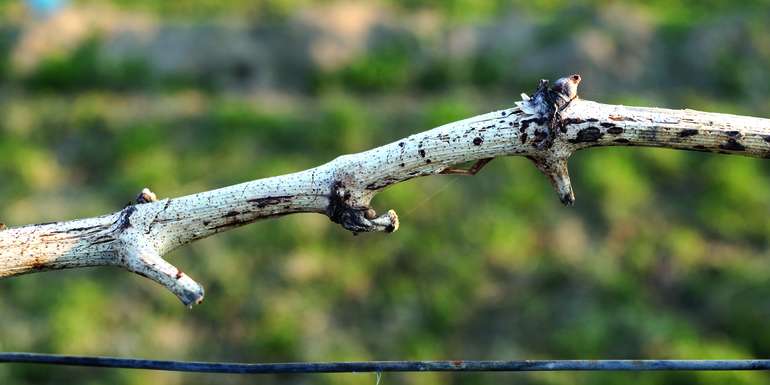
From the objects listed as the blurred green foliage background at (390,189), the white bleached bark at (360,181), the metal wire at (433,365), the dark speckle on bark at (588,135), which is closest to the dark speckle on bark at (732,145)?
the white bleached bark at (360,181)

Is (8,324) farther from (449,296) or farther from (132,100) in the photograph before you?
(449,296)

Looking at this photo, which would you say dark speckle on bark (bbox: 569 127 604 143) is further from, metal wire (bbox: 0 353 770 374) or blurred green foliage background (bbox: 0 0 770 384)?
blurred green foliage background (bbox: 0 0 770 384)

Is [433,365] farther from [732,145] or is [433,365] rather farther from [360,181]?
[732,145]

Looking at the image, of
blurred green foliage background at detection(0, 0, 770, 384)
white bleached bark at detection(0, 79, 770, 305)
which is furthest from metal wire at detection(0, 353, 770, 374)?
blurred green foliage background at detection(0, 0, 770, 384)

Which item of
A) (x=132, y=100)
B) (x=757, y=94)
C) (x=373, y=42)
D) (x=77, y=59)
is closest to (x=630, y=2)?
(x=757, y=94)

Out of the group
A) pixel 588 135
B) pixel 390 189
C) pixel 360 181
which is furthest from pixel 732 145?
pixel 390 189

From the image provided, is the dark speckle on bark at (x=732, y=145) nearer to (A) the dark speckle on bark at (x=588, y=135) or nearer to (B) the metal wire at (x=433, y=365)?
(A) the dark speckle on bark at (x=588, y=135)

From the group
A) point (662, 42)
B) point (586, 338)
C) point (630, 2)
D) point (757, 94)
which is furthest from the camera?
point (630, 2)
